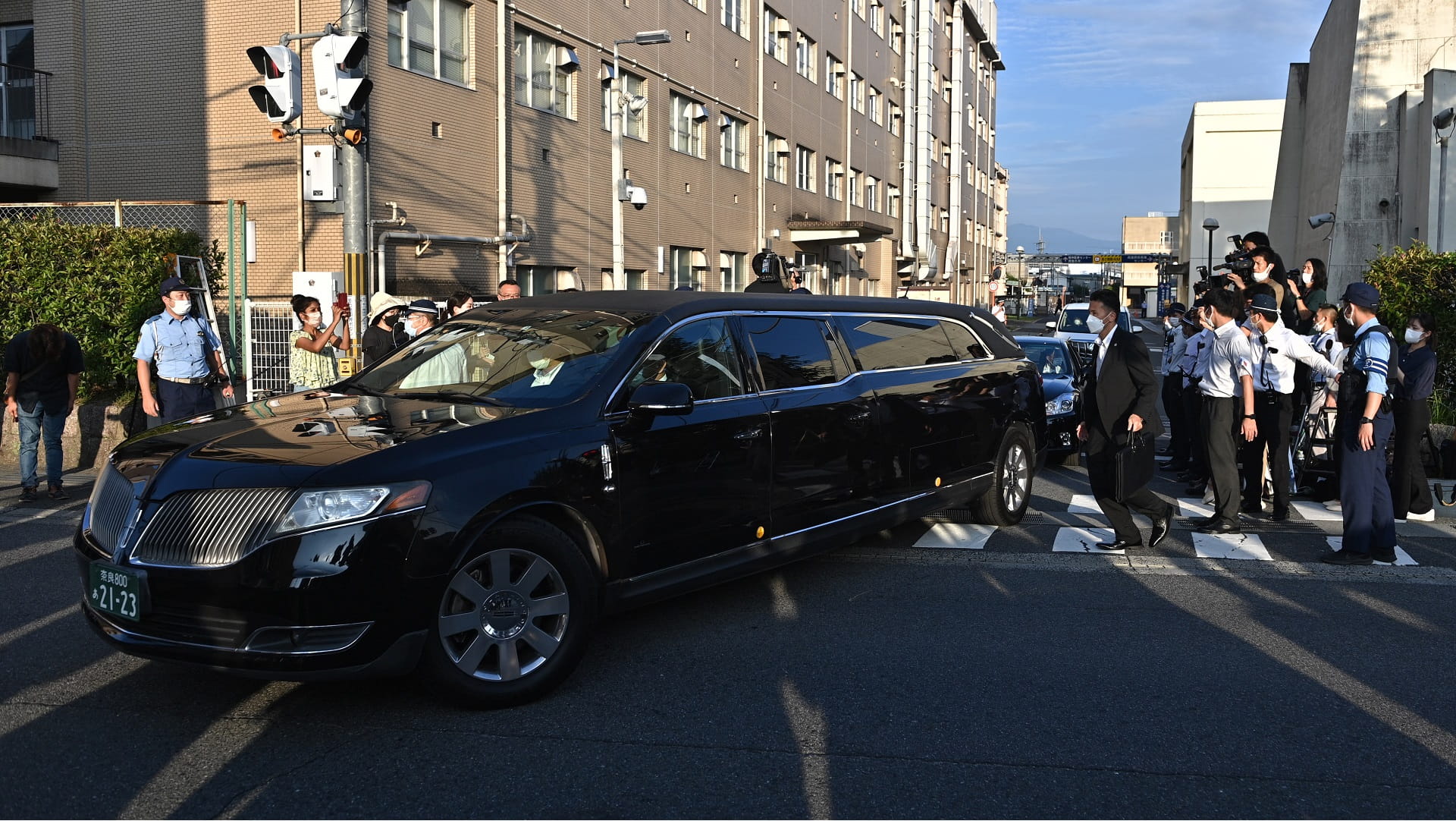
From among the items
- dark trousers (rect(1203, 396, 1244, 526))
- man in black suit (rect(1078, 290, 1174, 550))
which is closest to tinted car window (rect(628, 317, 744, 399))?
man in black suit (rect(1078, 290, 1174, 550))

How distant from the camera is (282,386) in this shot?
13.7 metres

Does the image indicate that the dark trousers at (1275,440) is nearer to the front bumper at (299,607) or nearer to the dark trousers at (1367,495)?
the dark trousers at (1367,495)

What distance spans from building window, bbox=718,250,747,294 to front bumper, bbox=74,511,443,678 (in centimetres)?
2594

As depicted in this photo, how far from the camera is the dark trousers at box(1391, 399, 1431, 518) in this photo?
28.8ft

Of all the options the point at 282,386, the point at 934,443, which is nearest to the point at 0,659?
the point at 934,443

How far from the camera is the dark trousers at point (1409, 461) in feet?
28.8

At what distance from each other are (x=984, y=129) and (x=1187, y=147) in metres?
30.7

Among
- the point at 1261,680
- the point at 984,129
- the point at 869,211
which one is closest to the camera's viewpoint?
the point at 1261,680

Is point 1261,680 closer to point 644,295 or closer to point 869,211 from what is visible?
point 644,295

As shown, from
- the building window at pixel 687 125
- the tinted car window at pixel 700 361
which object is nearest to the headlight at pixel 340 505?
the tinted car window at pixel 700 361

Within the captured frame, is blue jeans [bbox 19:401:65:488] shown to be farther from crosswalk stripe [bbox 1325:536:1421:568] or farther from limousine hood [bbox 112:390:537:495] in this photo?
crosswalk stripe [bbox 1325:536:1421:568]

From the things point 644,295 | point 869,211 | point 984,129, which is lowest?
point 644,295

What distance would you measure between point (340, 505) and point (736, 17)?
29.2 meters

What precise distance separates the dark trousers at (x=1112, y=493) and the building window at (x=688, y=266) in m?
20.2
